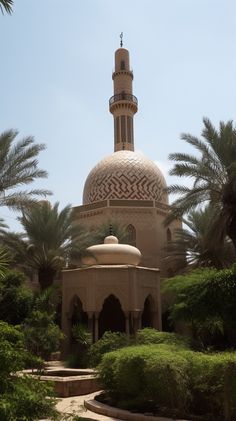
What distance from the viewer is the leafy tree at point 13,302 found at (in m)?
17.1

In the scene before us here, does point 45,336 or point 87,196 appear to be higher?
point 87,196

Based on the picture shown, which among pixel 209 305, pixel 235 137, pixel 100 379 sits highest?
pixel 235 137

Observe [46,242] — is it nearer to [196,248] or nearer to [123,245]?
[123,245]

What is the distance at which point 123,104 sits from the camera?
3120 centimetres

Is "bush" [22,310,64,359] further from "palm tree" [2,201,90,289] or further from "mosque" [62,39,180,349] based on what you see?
"palm tree" [2,201,90,289]

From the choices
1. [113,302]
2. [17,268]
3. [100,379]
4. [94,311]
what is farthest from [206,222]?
[100,379]

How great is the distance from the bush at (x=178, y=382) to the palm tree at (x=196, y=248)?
13.1 metres

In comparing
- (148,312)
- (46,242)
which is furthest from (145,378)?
(148,312)

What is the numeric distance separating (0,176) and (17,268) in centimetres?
790

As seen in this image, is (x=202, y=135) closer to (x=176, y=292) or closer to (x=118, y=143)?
(x=176, y=292)

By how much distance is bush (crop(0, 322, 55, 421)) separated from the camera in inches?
193

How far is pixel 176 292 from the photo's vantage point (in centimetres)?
Answer: 1475

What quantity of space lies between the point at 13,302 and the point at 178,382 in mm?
11207

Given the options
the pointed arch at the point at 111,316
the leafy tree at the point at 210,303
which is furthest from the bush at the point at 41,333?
the pointed arch at the point at 111,316
